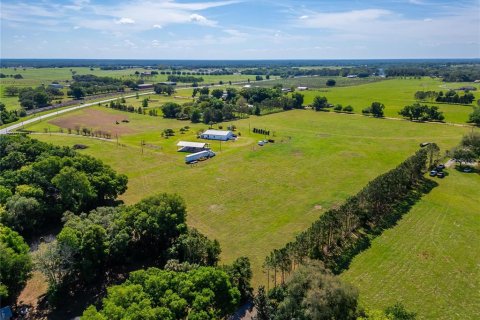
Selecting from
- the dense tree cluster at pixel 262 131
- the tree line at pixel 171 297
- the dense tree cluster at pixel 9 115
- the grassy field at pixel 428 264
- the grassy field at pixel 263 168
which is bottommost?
the grassy field at pixel 428 264

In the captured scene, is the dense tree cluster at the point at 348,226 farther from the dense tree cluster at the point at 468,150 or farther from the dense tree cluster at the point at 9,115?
the dense tree cluster at the point at 9,115

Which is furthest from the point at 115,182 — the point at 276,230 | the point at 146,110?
the point at 146,110

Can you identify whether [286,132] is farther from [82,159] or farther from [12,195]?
[12,195]

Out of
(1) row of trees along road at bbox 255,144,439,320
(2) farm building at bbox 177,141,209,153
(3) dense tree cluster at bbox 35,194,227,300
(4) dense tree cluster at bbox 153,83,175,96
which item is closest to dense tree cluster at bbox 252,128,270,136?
(2) farm building at bbox 177,141,209,153

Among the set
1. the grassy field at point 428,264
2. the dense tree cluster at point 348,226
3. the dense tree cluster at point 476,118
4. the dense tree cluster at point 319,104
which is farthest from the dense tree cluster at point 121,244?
the dense tree cluster at point 319,104

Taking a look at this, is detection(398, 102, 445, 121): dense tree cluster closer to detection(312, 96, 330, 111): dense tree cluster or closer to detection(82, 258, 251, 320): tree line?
detection(312, 96, 330, 111): dense tree cluster

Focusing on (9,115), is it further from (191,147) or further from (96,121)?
(191,147)

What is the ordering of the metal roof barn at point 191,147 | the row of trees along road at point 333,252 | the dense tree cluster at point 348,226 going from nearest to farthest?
the row of trees along road at point 333,252, the dense tree cluster at point 348,226, the metal roof barn at point 191,147
